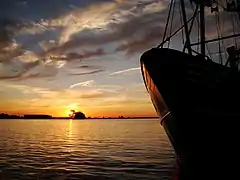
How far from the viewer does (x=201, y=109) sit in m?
17.5

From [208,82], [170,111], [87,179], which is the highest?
[208,82]

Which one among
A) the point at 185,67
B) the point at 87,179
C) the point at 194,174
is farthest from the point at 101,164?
the point at 185,67

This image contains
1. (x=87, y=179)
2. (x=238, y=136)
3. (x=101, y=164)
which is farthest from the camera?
(x=101, y=164)

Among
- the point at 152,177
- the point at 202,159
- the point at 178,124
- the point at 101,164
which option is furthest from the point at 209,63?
the point at 101,164

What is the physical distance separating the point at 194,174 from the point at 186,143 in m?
1.88

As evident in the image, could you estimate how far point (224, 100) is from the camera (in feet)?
57.7

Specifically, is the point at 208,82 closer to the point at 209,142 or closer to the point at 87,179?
the point at 209,142

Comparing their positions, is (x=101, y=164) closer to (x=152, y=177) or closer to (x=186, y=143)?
(x=152, y=177)

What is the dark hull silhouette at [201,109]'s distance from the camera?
57.2 feet

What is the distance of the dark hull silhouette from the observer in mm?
17422

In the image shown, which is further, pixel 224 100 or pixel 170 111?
pixel 170 111

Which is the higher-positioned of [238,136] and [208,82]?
[208,82]

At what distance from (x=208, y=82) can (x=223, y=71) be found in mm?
1678

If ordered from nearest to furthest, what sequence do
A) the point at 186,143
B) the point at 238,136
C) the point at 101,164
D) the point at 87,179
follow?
the point at 238,136
the point at 186,143
the point at 87,179
the point at 101,164
